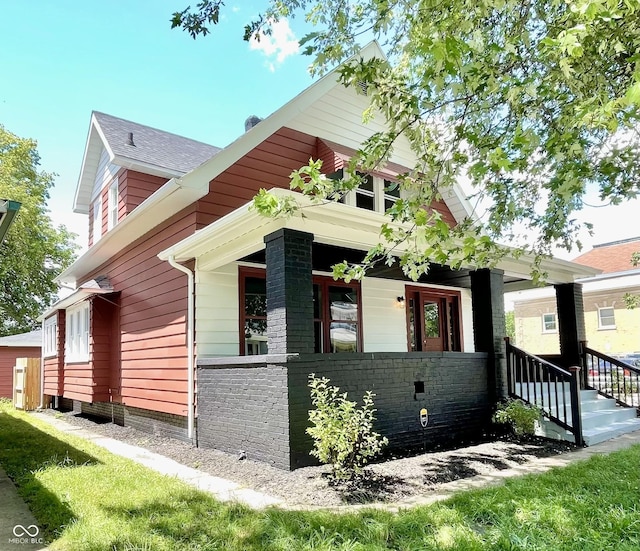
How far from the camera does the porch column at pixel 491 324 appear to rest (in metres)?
8.27

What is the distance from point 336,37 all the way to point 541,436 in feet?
21.5

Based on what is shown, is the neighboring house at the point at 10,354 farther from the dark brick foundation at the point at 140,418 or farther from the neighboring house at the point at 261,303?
the neighboring house at the point at 261,303

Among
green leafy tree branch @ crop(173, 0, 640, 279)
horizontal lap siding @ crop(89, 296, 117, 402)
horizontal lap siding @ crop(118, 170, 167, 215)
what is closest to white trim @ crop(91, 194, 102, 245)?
horizontal lap siding @ crop(89, 296, 117, 402)

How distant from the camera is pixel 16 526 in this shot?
13.0ft

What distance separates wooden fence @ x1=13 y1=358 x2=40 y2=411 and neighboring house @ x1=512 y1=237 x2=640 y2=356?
18.3 meters

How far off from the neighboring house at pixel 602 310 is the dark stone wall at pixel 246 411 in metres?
14.9

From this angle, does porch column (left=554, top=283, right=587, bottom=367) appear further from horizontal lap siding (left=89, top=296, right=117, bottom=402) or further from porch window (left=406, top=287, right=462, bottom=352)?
horizontal lap siding (left=89, top=296, right=117, bottom=402)

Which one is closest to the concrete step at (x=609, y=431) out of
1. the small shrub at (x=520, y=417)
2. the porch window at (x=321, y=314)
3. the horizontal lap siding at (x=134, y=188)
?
the small shrub at (x=520, y=417)

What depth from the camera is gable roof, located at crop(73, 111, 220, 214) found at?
10273 mm

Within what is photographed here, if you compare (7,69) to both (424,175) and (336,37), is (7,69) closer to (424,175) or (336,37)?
(336,37)

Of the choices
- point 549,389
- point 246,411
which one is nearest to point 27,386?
point 246,411

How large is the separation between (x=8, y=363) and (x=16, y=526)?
20.1m

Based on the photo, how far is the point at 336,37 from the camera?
5.09 meters

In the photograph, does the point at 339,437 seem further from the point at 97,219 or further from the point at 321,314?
the point at 97,219
